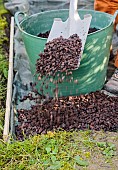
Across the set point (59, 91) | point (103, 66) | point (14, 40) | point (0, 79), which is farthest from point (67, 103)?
point (14, 40)

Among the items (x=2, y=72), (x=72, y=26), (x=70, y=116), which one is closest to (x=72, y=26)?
(x=72, y=26)

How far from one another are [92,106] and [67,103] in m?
0.22

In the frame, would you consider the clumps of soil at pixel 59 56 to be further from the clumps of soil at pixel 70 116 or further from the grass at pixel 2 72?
the grass at pixel 2 72

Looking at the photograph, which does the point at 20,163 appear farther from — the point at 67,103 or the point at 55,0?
the point at 55,0

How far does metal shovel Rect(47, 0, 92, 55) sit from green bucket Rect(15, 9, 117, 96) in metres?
0.08

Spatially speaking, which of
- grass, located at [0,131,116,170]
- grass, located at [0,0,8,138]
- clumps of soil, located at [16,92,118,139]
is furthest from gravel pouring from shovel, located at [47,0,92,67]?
grass, located at [0,131,116,170]

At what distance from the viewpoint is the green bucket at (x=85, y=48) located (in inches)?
121

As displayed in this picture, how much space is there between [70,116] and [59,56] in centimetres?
49

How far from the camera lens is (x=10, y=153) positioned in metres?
2.55

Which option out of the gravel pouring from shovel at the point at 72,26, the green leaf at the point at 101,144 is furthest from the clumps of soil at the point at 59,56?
the green leaf at the point at 101,144

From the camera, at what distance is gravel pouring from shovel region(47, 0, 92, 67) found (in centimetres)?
303

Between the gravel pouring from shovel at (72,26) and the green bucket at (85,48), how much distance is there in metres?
0.08

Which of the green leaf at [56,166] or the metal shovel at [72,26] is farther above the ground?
the metal shovel at [72,26]

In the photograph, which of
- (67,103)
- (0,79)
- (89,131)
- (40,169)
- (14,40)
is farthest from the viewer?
(14,40)
